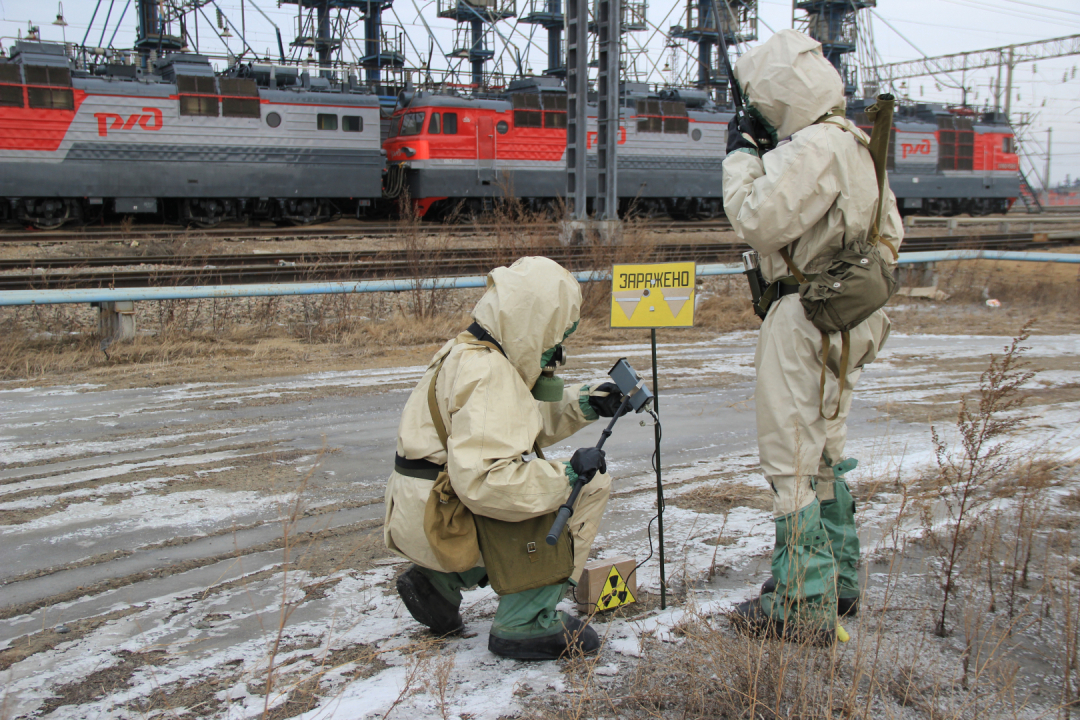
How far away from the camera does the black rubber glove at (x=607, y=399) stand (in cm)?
303

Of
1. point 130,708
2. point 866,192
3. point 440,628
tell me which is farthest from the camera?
point 440,628

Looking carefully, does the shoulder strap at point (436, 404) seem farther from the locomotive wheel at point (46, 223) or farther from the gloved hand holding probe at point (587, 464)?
the locomotive wheel at point (46, 223)

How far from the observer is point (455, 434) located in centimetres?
254

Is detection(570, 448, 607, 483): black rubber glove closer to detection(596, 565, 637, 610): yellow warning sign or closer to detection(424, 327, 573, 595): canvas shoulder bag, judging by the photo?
detection(424, 327, 573, 595): canvas shoulder bag

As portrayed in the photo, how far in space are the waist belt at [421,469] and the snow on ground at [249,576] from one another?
1.94 ft

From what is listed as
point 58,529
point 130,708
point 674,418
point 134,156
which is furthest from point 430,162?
point 130,708

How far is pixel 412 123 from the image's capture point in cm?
2384

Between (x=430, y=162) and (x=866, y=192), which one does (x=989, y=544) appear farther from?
(x=430, y=162)

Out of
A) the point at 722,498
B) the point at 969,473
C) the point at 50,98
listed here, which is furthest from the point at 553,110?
the point at 969,473

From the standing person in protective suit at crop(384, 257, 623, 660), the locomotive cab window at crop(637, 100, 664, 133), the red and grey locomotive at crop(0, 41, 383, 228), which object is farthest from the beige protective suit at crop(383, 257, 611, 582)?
the locomotive cab window at crop(637, 100, 664, 133)

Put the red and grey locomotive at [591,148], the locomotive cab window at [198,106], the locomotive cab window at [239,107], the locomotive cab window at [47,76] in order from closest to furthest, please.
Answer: the locomotive cab window at [47,76] < the locomotive cab window at [198,106] < the locomotive cab window at [239,107] < the red and grey locomotive at [591,148]

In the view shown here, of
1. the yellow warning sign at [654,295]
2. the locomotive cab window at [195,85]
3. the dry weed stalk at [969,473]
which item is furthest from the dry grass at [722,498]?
the locomotive cab window at [195,85]

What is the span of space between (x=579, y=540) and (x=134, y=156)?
69.3 ft

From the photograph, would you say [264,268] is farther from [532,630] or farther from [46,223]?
[46,223]
